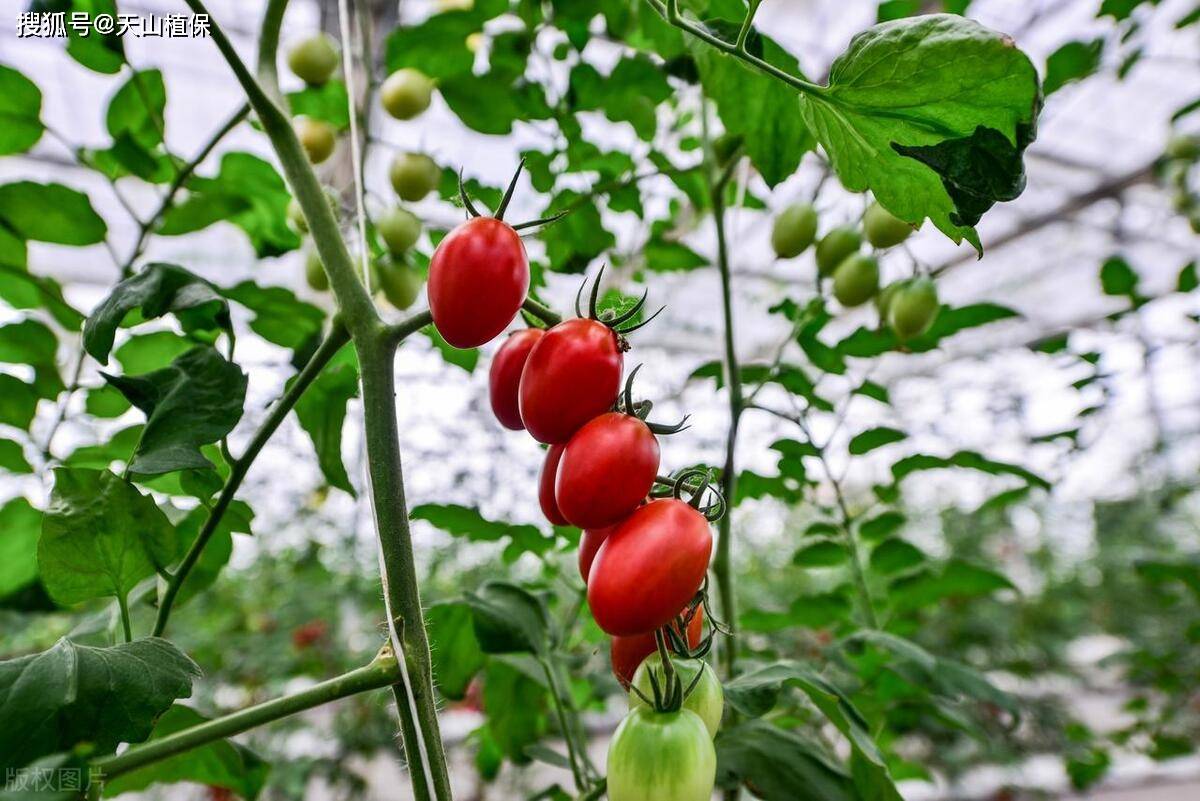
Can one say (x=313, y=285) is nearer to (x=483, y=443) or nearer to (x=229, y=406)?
(x=229, y=406)

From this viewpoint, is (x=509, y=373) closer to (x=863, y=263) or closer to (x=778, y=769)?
(x=778, y=769)

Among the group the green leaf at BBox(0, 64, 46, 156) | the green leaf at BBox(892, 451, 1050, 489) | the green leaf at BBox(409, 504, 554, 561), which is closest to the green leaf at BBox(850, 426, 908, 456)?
the green leaf at BBox(892, 451, 1050, 489)

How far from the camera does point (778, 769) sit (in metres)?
0.40

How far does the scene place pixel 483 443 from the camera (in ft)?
11.4

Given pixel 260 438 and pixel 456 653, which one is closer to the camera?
pixel 260 438

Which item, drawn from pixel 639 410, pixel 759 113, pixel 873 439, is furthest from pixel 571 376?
pixel 873 439

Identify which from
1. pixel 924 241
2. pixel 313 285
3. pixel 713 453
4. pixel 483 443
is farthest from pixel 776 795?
pixel 924 241

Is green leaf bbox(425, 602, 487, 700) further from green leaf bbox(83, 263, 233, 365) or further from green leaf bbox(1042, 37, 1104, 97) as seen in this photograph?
green leaf bbox(1042, 37, 1104, 97)

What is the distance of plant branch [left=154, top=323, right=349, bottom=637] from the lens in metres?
0.38

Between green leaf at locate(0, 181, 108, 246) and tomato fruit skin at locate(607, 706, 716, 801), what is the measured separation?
1.91 feet

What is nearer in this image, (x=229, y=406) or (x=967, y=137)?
(x=967, y=137)

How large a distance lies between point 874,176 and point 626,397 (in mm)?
144

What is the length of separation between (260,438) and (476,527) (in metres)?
0.27

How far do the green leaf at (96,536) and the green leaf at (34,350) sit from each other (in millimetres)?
249
